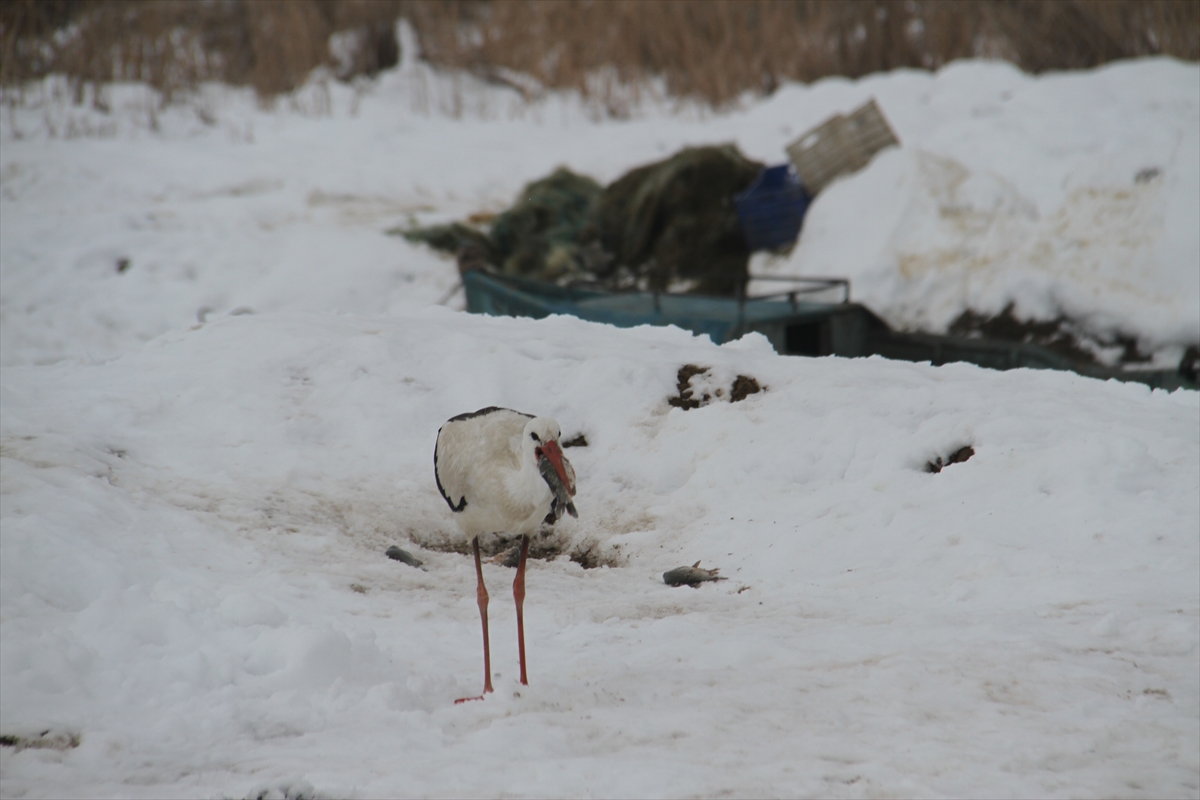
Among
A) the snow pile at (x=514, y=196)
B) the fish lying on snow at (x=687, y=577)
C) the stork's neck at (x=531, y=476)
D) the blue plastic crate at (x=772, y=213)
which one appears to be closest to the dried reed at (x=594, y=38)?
the snow pile at (x=514, y=196)

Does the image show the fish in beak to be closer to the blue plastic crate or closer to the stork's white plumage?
the stork's white plumage

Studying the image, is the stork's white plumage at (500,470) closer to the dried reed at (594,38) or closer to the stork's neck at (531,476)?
the stork's neck at (531,476)

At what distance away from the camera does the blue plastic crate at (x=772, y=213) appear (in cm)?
1409

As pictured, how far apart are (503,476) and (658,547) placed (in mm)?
2005

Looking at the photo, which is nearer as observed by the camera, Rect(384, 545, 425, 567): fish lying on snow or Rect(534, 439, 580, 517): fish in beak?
Rect(534, 439, 580, 517): fish in beak

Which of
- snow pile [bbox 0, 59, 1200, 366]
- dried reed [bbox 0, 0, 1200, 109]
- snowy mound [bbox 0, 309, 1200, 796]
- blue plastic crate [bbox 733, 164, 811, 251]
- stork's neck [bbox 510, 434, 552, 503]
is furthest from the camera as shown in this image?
dried reed [bbox 0, 0, 1200, 109]

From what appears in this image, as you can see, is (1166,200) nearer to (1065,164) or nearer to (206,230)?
(1065,164)

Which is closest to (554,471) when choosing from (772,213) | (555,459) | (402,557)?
(555,459)

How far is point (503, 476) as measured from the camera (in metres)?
4.27

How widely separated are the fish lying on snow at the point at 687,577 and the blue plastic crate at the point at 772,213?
945cm

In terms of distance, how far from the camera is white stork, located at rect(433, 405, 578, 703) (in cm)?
418

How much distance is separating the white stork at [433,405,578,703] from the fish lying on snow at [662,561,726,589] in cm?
117

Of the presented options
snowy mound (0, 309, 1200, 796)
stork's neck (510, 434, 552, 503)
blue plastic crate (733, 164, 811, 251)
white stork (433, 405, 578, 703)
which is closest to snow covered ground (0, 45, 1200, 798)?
snowy mound (0, 309, 1200, 796)

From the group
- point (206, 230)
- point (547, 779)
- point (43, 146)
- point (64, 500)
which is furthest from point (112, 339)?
point (547, 779)
